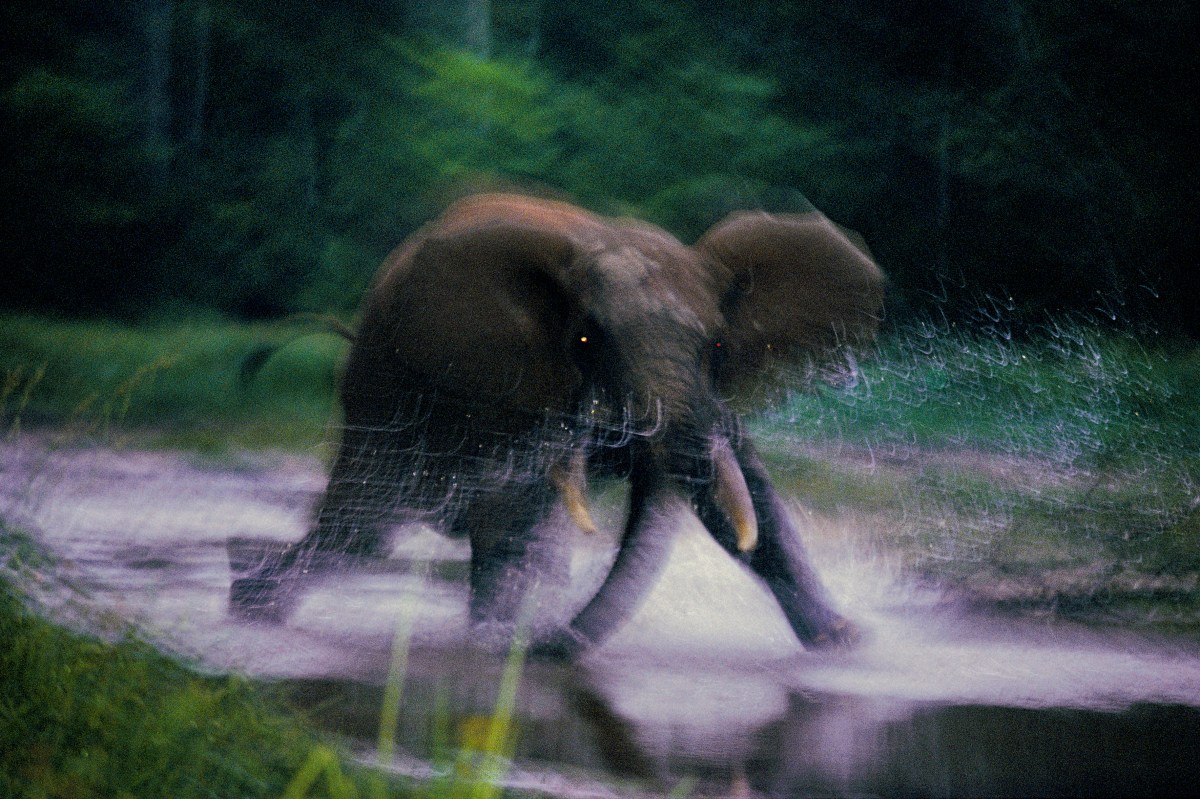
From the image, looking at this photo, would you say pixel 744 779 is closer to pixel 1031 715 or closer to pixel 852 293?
pixel 1031 715

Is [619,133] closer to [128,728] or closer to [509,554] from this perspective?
[509,554]

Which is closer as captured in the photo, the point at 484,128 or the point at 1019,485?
the point at 1019,485

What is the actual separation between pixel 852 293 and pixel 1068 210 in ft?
14.8

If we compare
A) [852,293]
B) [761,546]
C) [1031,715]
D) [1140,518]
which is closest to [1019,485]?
[1140,518]

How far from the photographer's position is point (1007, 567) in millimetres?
4648

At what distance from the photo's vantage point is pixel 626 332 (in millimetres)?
3598

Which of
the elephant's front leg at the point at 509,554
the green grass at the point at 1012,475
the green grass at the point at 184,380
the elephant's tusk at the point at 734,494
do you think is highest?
the elephant's tusk at the point at 734,494

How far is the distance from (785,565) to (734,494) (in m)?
0.44

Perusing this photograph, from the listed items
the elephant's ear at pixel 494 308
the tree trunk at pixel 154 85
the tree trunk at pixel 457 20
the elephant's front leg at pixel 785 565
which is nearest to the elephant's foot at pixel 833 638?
the elephant's front leg at pixel 785 565

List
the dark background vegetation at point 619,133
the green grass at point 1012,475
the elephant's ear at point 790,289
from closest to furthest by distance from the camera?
1. the elephant's ear at point 790,289
2. the green grass at point 1012,475
3. the dark background vegetation at point 619,133

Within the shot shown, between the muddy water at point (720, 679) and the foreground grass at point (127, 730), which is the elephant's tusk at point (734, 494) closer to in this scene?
the muddy water at point (720, 679)

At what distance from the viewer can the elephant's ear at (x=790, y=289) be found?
4301 mm

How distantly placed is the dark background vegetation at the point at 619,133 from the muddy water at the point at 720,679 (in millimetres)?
3078

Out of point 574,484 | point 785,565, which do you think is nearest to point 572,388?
point 574,484
